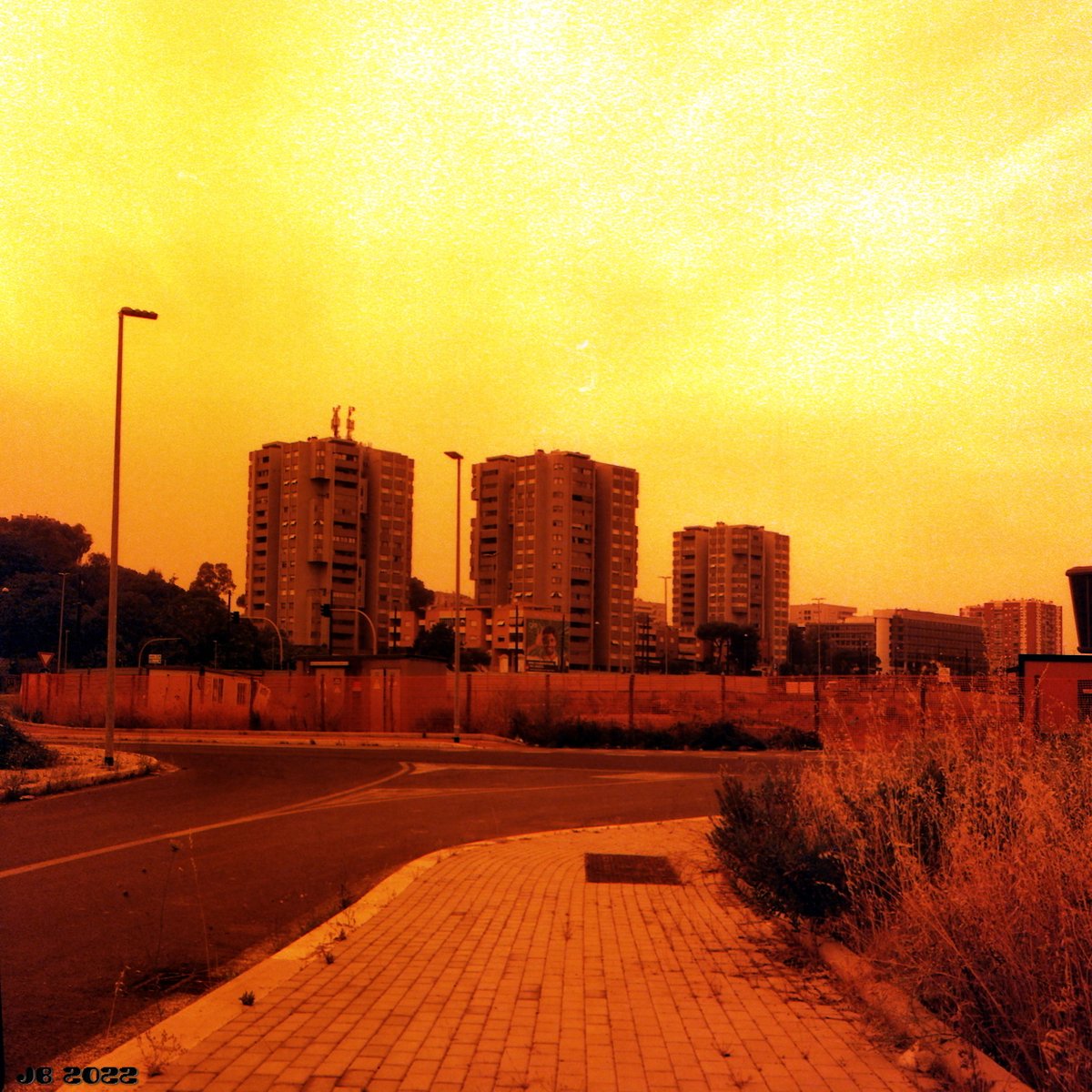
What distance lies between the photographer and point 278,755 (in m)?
30.7

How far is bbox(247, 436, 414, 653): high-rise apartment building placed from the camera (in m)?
106

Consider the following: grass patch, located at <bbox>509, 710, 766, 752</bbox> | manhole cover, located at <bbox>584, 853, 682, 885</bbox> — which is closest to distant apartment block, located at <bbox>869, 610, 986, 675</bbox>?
grass patch, located at <bbox>509, 710, 766, 752</bbox>

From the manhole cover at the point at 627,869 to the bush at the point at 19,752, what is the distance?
1601 cm

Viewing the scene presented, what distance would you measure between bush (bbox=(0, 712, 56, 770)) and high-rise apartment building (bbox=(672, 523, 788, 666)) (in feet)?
447

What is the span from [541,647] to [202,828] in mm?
69628

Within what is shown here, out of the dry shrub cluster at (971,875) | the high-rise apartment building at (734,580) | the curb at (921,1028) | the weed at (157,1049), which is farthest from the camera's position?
the high-rise apartment building at (734,580)

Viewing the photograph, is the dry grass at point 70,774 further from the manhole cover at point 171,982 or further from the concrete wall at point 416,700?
the concrete wall at point 416,700

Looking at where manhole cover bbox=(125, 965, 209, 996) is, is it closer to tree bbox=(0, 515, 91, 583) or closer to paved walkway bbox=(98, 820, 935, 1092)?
paved walkway bbox=(98, 820, 935, 1092)

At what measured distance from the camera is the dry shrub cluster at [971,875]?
5.23 m

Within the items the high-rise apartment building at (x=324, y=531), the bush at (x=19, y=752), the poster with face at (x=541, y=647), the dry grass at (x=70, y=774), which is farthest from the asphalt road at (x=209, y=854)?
the high-rise apartment building at (x=324, y=531)

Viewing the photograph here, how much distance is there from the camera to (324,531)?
10544cm

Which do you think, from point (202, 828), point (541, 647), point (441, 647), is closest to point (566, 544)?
point (441, 647)

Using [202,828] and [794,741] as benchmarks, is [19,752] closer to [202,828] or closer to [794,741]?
[202,828]

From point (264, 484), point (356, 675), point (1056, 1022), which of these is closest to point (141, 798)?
point (1056, 1022)
